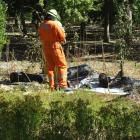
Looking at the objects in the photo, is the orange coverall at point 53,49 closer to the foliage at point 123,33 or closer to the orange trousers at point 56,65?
the orange trousers at point 56,65

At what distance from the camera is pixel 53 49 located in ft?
37.1

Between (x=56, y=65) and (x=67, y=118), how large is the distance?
5220 mm

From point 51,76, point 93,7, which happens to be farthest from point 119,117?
point 93,7

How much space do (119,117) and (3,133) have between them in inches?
55.6

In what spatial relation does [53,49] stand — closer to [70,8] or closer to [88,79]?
[88,79]

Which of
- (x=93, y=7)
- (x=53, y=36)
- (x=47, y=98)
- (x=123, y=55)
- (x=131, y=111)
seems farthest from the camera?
(x=93, y=7)

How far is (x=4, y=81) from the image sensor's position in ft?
44.5

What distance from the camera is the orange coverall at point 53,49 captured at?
1104 centimetres

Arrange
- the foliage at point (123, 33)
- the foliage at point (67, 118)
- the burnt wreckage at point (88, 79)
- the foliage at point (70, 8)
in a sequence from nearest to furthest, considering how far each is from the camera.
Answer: the foliage at point (67, 118), the burnt wreckage at point (88, 79), the foliage at point (123, 33), the foliage at point (70, 8)

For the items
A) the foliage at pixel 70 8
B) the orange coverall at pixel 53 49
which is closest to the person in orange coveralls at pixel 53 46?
the orange coverall at pixel 53 49

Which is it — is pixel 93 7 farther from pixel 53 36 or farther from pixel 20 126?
pixel 20 126

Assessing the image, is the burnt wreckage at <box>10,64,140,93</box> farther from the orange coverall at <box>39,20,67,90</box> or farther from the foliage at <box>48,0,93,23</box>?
the foliage at <box>48,0,93,23</box>

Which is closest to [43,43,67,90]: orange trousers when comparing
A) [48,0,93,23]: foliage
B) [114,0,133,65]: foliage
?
[114,0,133,65]: foliage

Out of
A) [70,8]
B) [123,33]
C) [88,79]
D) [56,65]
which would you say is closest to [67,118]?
[56,65]
